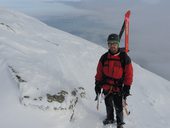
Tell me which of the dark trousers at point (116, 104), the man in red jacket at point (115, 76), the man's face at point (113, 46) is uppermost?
the man's face at point (113, 46)

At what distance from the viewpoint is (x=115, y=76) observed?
33.1ft

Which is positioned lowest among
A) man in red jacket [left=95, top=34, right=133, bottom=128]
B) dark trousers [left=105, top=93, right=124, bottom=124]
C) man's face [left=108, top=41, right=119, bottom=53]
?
dark trousers [left=105, top=93, right=124, bottom=124]

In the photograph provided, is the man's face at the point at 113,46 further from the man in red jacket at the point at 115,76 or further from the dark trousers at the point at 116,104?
the dark trousers at the point at 116,104

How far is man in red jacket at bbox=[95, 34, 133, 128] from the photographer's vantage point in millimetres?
9883

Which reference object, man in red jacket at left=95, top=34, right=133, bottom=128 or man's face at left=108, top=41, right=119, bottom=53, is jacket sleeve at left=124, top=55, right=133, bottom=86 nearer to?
man in red jacket at left=95, top=34, right=133, bottom=128

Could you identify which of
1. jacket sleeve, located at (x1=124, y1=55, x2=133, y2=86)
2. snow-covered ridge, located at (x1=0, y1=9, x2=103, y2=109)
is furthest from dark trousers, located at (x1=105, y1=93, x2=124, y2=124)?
snow-covered ridge, located at (x1=0, y1=9, x2=103, y2=109)

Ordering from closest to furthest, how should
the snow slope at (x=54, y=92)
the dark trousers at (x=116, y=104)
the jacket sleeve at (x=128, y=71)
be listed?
the jacket sleeve at (x=128, y=71), the snow slope at (x=54, y=92), the dark trousers at (x=116, y=104)

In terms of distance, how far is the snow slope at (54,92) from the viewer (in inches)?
395

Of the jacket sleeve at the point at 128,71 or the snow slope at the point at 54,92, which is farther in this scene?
the snow slope at the point at 54,92

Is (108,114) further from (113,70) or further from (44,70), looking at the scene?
(44,70)

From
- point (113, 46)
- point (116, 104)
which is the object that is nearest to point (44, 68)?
point (116, 104)

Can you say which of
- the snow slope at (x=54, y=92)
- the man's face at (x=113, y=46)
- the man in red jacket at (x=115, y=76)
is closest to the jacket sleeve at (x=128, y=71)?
the man in red jacket at (x=115, y=76)

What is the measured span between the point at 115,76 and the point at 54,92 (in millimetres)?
1826

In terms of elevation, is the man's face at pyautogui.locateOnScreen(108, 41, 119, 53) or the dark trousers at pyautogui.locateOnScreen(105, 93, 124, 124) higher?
the man's face at pyautogui.locateOnScreen(108, 41, 119, 53)
